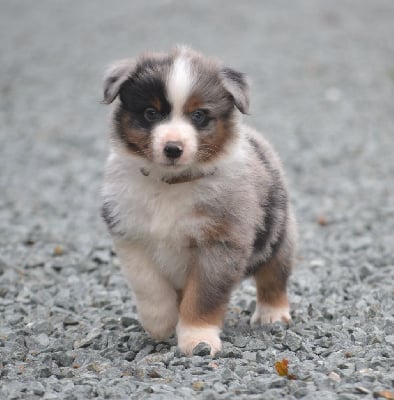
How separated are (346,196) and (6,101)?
323 inches

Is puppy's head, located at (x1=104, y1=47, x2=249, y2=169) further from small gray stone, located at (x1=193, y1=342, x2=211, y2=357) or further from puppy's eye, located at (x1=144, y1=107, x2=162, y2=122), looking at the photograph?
small gray stone, located at (x1=193, y1=342, x2=211, y2=357)

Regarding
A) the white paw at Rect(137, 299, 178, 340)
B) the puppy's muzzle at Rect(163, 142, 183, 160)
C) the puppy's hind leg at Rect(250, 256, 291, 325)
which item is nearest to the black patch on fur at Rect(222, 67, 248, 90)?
the puppy's muzzle at Rect(163, 142, 183, 160)

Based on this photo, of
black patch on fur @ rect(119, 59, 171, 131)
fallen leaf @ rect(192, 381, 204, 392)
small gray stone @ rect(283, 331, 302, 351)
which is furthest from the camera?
small gray stone @ rect(283, 331, 302, 351)

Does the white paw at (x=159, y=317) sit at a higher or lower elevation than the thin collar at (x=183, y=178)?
lower

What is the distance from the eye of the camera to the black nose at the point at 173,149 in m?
5.11

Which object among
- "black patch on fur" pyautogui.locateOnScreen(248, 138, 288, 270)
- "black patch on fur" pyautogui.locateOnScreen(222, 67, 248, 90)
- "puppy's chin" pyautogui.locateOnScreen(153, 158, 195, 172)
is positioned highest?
"black patch on fur" pyautogui.locateOnScreen(222, 67, 248, 90)

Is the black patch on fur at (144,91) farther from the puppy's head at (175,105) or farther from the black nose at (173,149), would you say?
the black nose at (173,149)

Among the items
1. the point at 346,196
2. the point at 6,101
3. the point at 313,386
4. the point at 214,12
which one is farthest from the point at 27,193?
the point at 214,12

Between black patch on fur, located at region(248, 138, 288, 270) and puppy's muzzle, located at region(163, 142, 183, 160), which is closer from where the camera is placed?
puppy's muzzle, located at region(163, 142, 183, 160)

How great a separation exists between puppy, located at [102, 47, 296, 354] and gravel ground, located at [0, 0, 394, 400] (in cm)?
41

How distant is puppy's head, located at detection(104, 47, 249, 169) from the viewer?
5184 millimetres

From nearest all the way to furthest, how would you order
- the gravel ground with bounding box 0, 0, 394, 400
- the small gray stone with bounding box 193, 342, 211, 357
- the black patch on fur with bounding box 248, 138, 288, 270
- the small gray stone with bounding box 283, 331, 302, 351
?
the gravel ground with bounding box 0, 0, 394, 400
the small gray stone with bounding box 193, 342, 211, 357
the small gray stone with bounding box 283, 331, 302, 351
the black patch on fur with bounding box 248, 138, 288, 270

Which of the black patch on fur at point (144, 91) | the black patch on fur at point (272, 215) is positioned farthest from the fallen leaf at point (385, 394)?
the black patch on fur at point (144, 91)

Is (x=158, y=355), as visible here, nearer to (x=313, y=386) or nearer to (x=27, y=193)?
(x=313, y=386)
